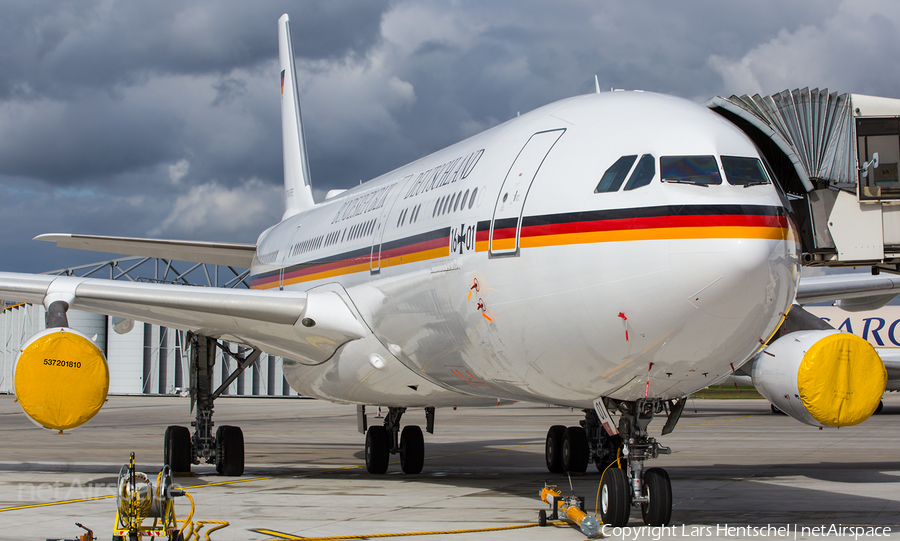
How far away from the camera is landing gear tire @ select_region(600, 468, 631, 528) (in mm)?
8227

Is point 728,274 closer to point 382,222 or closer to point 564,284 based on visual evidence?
point 564,284

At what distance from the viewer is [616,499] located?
324 inches

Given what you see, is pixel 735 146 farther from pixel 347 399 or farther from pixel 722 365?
pixel 347 399

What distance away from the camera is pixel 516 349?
842cm

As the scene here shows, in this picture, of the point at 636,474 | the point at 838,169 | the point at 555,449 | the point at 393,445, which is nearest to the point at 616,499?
the point at 636,474

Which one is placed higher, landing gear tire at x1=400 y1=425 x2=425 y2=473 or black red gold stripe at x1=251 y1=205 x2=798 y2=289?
black red gold stripe at x1=251 y1=205 x2=798 y2=289

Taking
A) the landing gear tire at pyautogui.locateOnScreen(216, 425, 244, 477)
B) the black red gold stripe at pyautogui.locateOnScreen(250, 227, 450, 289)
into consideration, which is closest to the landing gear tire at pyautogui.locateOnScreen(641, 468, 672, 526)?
the black red gold stripe at pyautogui.locateOnScreen(250, 227, 450, 289)

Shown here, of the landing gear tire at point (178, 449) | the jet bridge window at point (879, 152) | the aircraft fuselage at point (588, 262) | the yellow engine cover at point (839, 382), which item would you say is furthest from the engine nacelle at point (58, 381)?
the jet bridge window at point (879, 152)

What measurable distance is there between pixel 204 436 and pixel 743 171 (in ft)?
34.1

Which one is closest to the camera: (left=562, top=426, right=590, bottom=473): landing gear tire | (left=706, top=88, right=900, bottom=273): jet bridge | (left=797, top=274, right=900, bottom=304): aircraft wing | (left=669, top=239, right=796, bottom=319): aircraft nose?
(left=669, top=239, right=796, bottom=319): aircraft nose

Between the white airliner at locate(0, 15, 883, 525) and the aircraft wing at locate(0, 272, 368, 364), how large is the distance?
0.03 meters

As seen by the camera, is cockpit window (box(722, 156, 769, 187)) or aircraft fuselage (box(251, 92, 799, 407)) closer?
aircraft fuselage (box(251, 92, 799, 407))

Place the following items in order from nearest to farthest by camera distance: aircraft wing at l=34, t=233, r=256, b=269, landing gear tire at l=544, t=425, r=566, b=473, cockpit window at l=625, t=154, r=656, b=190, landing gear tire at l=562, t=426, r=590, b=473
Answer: cockpit window at l=625, t=154, r=656, b=190 → landing gear tire at l=562, t=426, r=590, b=473 → landing gear tire at l=544, t=425, r=566, b=473 → aircraft wing at l=34, t=233, r=256, b=269

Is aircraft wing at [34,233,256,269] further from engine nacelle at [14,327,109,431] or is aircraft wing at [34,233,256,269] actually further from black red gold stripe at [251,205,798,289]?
black red gold stripe at [251,205,798,289]
